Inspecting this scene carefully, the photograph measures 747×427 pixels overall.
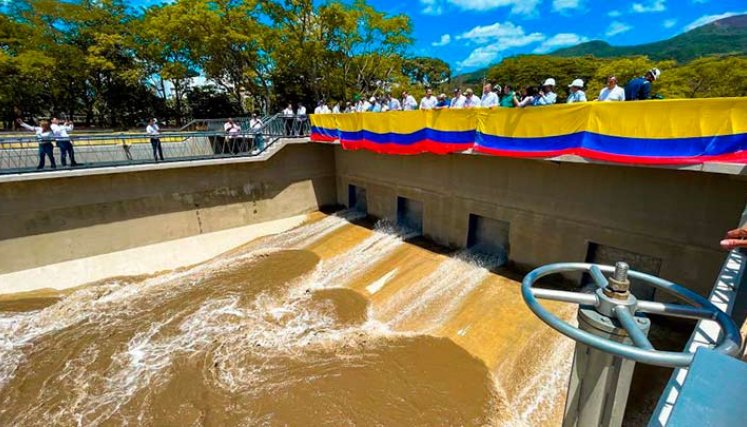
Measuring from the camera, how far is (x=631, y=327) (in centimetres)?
169

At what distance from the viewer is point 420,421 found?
626 centimetres

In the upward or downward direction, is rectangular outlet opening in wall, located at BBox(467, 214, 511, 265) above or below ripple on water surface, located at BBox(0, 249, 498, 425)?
above

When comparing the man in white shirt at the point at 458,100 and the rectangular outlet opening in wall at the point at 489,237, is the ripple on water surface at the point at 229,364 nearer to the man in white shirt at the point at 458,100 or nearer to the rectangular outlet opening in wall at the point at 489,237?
the rectangular outlet opening in wall at the point at 489,237

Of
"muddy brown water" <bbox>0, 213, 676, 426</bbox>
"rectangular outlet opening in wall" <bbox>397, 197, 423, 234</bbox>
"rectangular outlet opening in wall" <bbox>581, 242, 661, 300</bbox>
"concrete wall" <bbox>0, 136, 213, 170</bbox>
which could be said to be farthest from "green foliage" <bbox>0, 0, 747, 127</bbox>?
"rectangular outlet opening in wall" <bbox>581, 242, 661, 300</bbox>

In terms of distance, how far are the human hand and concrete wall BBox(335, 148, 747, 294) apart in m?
5.65

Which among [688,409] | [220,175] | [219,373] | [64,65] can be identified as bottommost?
[219,373]

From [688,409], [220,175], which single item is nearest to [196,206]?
[220,175]

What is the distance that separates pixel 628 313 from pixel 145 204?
1506cm

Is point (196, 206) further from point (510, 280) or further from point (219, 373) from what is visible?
point (510, 280)

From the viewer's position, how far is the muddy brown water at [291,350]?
6.64 metres

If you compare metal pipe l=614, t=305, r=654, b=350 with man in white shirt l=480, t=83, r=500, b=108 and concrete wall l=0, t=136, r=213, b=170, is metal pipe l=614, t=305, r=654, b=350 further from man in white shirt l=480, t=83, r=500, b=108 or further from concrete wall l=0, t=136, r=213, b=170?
concrete wall l=0, t=136, r=213, b=170

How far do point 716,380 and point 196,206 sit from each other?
15.5 metres

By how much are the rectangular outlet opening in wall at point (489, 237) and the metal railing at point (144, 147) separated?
935 cm

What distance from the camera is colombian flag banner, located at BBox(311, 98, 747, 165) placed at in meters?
5.82
